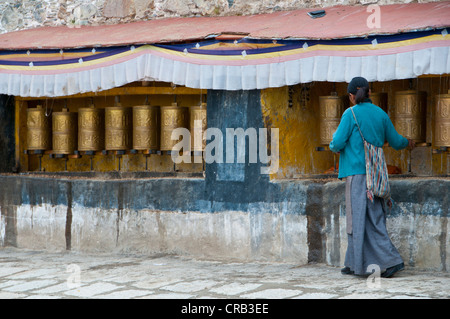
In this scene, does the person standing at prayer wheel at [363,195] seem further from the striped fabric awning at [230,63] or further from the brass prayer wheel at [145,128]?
the brass prayer wheel at [145,128]

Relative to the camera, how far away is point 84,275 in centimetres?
617

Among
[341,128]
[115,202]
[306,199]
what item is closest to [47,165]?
[115,202]

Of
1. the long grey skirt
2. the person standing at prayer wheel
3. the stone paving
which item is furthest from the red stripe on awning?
the stone paving

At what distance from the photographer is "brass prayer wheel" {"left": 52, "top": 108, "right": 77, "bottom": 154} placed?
820 cm

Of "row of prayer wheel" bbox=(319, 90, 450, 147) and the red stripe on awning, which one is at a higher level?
the red stripe on awning

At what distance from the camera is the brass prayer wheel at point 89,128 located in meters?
8.00

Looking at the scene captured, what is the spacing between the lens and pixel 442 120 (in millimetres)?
6293

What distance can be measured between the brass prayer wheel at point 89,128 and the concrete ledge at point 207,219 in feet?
1.85

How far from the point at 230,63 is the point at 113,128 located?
6.43 ft

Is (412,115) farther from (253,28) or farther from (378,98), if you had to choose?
(253,28)

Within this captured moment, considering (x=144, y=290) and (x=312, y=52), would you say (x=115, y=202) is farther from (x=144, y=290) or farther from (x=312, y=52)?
(x=312, y=52)

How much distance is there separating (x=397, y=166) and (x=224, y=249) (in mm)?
1834

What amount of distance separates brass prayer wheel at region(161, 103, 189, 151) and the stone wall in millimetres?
961

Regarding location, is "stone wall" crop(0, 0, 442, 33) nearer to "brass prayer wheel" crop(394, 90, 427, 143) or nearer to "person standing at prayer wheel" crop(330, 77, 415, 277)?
"brass prayer wheel" crop(394, 90, 427, 143)
